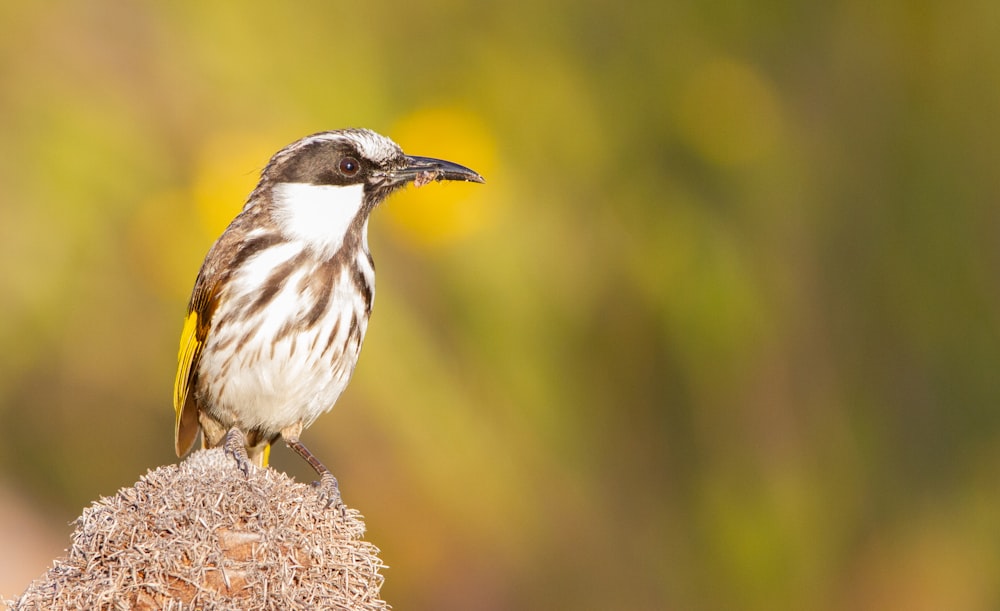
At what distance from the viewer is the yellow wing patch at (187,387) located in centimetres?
481

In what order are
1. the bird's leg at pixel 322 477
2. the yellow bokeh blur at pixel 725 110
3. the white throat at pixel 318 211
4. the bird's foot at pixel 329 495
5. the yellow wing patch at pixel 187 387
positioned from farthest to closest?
the yellow bokeh blur at pixel 725 110 < the yellow wing patch at pixel 187 387 < the white throat at pixel 318 211 < the bird's leg at pixel 322 477 < the bird's foot at pixel 329 495

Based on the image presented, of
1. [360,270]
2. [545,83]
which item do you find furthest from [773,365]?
[360,270]

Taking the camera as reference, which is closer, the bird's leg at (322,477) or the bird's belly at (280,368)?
the bird's leg at (322,477)

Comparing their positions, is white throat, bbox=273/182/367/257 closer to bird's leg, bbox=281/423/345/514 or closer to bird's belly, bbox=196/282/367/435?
bird's belly, bbox=196/282/367/435

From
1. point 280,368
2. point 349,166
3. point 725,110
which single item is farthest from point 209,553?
point 725,110

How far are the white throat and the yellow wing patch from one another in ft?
1.73

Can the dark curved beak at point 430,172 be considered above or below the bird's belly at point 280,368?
above

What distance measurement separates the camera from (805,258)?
769 centimetres

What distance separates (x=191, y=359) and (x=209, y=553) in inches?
74.9

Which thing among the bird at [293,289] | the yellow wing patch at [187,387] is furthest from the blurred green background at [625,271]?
the bird at [293,289]

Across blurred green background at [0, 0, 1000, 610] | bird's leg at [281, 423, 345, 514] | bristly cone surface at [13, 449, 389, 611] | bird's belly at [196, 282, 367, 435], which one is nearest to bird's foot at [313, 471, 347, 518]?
bird's leg at [281, 423, 345, 514]

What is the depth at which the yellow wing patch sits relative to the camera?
4.81 m

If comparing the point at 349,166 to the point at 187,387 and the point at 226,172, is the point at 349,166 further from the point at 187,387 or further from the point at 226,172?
the point at 226,172

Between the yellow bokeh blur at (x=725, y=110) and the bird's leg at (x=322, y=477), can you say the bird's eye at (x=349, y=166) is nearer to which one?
the bird's leg at (x=322, y=477)
